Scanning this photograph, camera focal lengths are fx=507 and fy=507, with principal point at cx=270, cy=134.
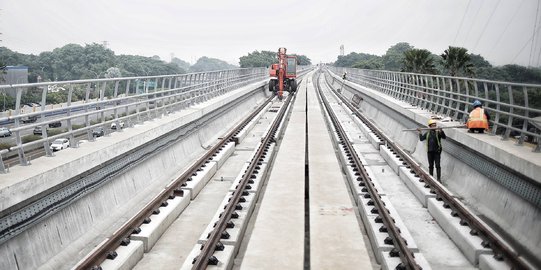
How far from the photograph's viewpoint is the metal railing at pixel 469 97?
32.4ft

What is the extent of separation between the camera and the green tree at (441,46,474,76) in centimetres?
4778

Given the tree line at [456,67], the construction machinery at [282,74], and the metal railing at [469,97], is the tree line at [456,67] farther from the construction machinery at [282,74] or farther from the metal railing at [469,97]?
the construction machinery at [282,74]

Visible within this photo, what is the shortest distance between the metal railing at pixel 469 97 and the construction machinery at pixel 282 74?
5.95 m

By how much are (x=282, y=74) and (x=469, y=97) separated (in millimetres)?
29480

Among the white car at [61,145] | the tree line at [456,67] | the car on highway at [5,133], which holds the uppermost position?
the tree line at [456,67]

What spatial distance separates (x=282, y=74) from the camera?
139 feet

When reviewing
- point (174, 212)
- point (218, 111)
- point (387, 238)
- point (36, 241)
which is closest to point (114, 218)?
point (174, 212)

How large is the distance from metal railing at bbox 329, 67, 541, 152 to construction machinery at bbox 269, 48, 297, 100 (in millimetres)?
5946

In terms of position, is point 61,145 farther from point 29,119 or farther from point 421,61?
point 421,61

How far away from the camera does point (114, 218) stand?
9.64m

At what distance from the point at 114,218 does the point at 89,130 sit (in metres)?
1.90

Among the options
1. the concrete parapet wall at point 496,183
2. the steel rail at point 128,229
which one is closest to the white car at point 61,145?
the steel rail at point 128,229

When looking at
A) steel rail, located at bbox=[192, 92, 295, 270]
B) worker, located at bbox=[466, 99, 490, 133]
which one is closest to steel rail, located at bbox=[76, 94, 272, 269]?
steel rail, located at bbox=[192, 92, 295, 270]

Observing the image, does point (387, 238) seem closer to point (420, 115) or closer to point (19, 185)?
point (19, 185)
